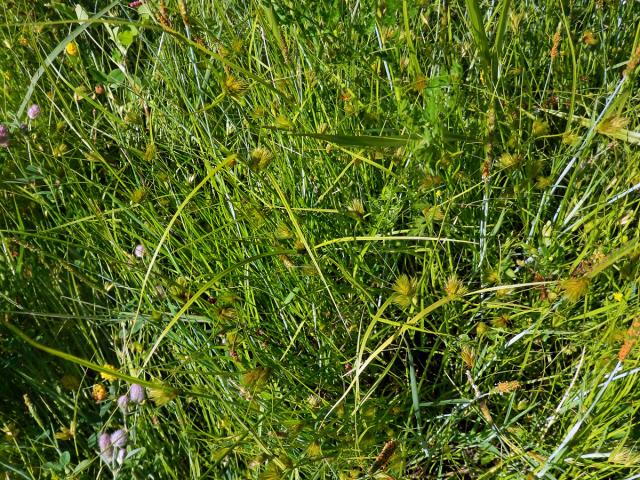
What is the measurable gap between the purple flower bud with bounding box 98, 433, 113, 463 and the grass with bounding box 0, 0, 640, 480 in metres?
0.02

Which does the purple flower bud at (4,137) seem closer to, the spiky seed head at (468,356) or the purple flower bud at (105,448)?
the purple flower bud at (105,448)

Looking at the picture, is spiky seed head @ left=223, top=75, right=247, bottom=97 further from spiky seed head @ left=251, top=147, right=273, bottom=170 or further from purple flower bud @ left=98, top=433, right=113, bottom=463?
purple flower bud @ left=98, top=433, right=113, bottom=463

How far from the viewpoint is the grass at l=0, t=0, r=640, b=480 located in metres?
0.99

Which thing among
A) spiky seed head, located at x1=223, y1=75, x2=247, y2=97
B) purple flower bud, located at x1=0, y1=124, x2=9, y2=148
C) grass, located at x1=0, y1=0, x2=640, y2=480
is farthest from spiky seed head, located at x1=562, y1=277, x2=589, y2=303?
purple flower bud, located at x1=0, y1=124, x2=9, y2=148

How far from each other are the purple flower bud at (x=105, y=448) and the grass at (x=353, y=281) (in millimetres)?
20

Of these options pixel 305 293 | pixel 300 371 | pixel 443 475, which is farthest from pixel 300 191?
pixel 443 475

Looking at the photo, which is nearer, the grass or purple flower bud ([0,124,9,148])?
the grass

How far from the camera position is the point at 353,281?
950 millimetres

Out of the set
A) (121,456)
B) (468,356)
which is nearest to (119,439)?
(121,456)

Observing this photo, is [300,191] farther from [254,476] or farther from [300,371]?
[254,476]

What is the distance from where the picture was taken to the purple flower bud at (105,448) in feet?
3.26

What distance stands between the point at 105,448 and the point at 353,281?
0.46 metres

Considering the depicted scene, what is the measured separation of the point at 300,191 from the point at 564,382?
0.59 metres

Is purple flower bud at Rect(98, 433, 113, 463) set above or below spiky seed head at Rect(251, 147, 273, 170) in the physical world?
below
